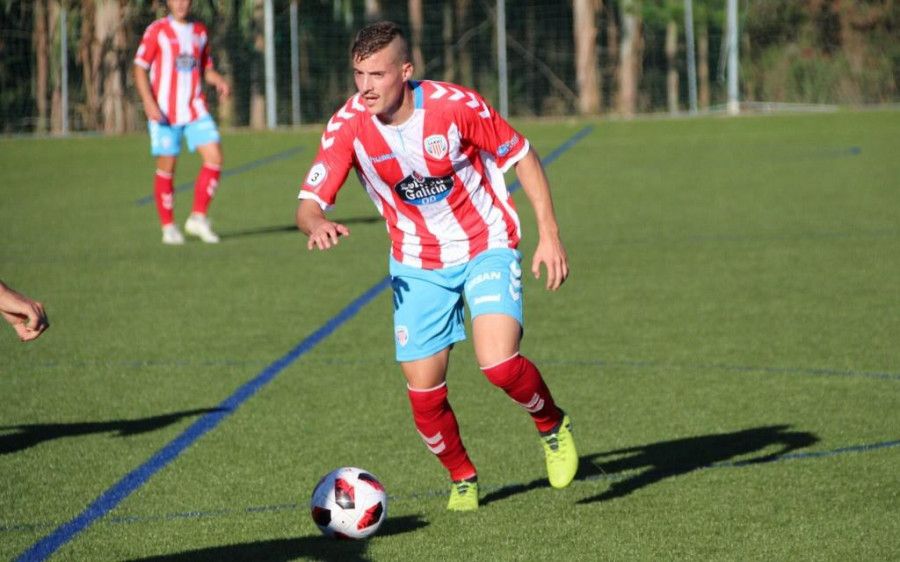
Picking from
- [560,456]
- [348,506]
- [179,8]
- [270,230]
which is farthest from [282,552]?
[270,230]

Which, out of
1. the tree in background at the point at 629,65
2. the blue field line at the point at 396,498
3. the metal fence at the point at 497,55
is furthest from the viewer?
the tree in background at the point at 629,65

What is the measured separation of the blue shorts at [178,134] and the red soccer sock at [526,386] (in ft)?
Answer: 26.9

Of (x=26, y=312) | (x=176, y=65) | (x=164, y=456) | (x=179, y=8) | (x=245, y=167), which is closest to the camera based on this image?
(x=26, y=312)

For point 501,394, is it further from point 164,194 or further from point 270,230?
point 270,230

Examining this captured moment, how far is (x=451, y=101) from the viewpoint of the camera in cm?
521

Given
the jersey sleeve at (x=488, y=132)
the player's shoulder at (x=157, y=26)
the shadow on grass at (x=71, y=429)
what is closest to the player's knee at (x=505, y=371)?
the jersey sleeve at (x=488, y=132)

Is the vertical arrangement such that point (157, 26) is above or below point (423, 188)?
above

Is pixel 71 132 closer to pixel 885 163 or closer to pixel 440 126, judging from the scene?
pixel 885 163

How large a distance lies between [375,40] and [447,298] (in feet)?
3.24

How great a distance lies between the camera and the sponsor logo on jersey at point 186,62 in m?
13.1

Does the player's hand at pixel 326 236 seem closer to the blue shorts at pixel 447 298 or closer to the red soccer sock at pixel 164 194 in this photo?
the blue shorts at pixel 447 298

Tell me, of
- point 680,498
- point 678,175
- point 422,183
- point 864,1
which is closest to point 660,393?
point 680,498

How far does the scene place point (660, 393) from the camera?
23.1 ft

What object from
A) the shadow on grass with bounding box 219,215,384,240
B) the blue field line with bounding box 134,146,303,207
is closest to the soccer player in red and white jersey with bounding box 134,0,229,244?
the shadow on grass with bounding box 219,215,384,240
